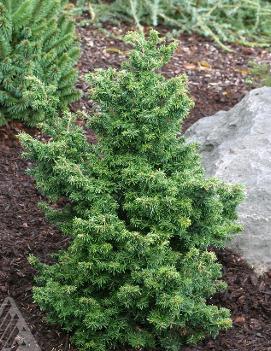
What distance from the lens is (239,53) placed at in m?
7.48

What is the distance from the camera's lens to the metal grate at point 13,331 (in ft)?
11.7

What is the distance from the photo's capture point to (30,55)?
5.15 meters

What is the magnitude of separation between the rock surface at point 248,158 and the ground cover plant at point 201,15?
2165mm

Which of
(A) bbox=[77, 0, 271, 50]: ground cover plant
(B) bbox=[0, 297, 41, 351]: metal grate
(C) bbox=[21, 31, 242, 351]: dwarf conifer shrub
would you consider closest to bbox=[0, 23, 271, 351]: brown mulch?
(B) bbox=[0, 297, 41, 351]: metal grate

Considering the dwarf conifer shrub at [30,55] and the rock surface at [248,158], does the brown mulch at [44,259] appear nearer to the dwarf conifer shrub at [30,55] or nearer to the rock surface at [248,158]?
the rock surface at [248,158]

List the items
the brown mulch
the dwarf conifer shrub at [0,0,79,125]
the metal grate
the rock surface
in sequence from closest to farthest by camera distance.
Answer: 1. the metal grate
2. the brown mulch
3. the rock surface
4. the dwarf conifer shrub at [0,0,79,125]

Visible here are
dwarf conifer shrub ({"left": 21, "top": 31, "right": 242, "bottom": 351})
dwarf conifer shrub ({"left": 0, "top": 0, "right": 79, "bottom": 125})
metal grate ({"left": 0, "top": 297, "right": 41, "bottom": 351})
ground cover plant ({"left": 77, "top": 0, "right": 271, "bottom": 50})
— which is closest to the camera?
dwarf conifer shrub ({"left": 21, "top": 31, "right": 242, "bottom": 351})

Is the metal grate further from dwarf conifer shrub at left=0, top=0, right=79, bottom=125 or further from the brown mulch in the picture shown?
dwarf conifer shrub at left=0, top=0, right=79, bottom=125

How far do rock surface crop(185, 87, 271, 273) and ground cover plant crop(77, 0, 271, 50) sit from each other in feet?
7.10

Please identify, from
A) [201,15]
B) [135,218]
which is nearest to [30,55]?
[135,218]

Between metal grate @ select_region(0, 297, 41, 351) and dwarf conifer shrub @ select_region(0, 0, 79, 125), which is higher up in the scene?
dwarf conifer shrub @ select_region(0, 0, 79, 125)

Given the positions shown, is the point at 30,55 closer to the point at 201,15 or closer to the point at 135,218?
the point at 135,218

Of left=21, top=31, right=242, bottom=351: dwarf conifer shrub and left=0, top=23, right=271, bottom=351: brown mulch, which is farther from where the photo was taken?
left=0, top=23, right=271, bottom=351: brown mulch

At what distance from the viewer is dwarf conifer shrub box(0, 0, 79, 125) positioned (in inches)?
201
